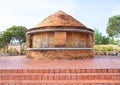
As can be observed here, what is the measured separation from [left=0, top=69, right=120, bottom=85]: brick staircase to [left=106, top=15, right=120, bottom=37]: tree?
125 feet

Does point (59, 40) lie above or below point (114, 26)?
below

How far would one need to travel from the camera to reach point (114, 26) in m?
42.6

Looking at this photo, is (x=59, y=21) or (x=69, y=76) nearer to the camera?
(x=69, y=76)

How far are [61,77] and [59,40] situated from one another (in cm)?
539

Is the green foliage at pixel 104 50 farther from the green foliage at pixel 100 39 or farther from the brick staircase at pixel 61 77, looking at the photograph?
the green foliage at pixel 100 39

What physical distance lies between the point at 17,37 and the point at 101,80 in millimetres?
30883

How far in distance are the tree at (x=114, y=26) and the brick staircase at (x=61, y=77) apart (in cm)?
3824

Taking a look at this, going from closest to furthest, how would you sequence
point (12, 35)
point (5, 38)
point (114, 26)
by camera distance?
point (5, 38) → point (12, 35) → point (114, 26)

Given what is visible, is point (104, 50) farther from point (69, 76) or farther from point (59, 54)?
point (69, 76)

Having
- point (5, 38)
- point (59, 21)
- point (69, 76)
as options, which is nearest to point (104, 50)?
point (59, 21)

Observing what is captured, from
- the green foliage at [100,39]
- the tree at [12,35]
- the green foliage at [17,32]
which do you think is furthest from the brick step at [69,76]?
the green foliage at [100,39]

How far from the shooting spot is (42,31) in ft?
37.6

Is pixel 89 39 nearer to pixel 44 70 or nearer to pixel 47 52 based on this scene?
pixel 47 52

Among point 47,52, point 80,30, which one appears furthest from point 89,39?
point 47,52
